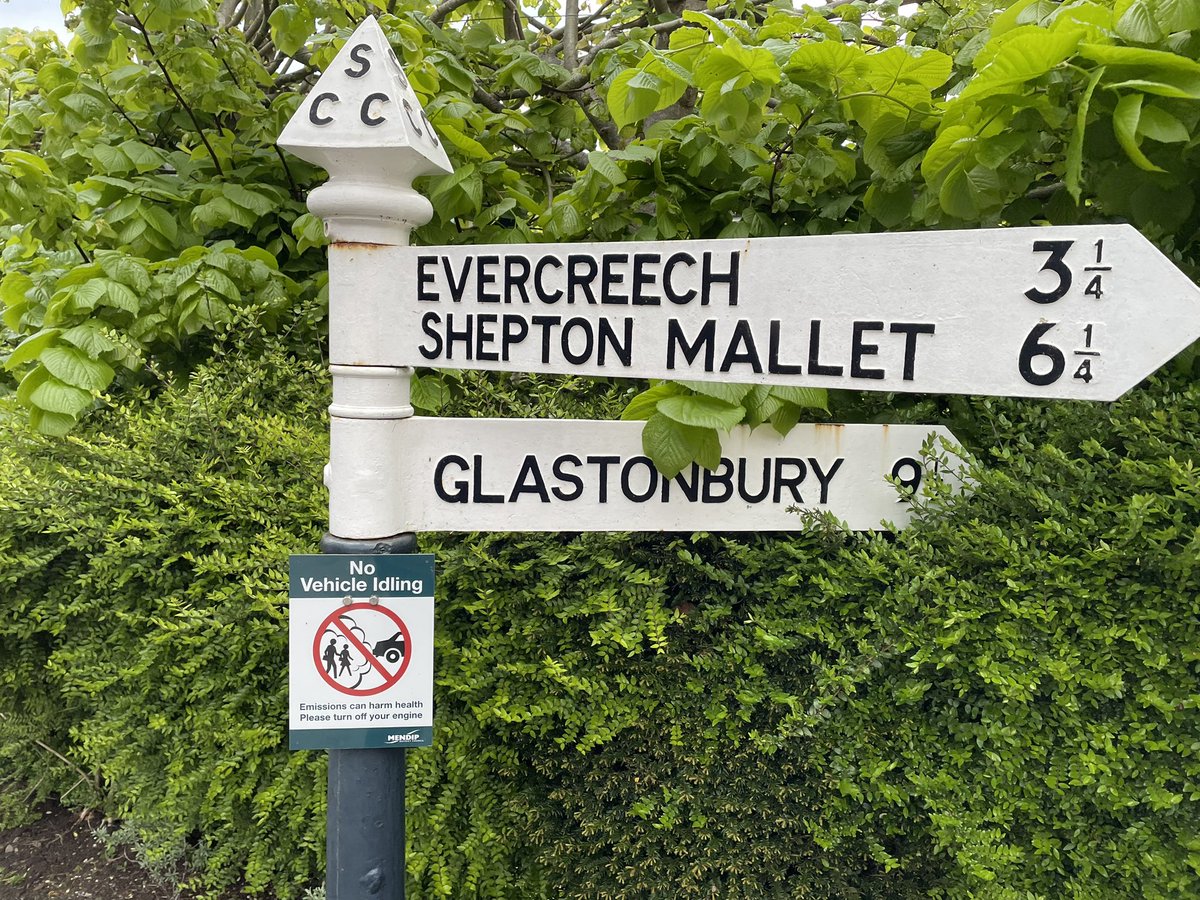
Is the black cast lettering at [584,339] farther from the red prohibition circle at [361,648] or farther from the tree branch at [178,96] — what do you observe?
the tree branch at [178,96]

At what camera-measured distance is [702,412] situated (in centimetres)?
134

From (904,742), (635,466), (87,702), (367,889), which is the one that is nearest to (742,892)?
(904,742)

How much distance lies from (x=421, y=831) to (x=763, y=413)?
144 centimetres

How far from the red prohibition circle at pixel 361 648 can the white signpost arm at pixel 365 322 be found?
0.10 metres

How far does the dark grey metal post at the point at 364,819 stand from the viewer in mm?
1365

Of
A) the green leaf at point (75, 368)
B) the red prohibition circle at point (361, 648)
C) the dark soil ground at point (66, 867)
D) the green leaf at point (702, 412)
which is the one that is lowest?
the dark soil ground at point (66, 867)

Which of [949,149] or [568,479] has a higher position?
[949,149]

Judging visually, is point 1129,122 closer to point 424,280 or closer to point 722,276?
point 722,276

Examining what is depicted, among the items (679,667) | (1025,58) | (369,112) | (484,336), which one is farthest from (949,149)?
(679,667)

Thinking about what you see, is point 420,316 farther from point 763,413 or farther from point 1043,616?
point 1043,616

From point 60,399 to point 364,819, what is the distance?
1.50 metres

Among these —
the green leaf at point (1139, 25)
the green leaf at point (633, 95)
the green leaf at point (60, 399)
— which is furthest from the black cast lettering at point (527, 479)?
the green leaf at point (60, 399)

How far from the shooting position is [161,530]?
7.03 feet

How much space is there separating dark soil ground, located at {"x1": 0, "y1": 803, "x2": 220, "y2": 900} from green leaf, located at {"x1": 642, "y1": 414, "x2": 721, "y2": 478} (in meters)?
2.20
